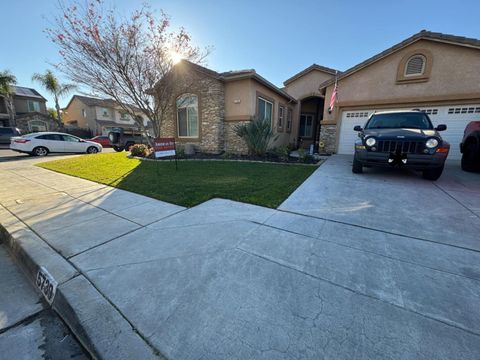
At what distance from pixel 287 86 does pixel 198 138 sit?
9847 mm

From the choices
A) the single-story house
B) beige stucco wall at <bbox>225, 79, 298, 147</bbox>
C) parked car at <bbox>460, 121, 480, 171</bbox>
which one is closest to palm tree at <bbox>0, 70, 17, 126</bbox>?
the single-story house

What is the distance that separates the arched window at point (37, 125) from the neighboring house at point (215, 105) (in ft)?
85.2

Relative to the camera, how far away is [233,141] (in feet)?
38.4

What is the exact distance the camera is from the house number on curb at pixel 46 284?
2.14m

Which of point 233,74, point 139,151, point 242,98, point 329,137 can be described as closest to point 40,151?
point 139,151

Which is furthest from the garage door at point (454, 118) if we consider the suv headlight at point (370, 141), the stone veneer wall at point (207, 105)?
the stone veneer wall at point (207, 105)

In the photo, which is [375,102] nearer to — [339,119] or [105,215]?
[339,119]

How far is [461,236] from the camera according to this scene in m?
2.92

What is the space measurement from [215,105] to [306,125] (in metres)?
9.60

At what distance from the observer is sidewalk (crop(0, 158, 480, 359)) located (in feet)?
4.87

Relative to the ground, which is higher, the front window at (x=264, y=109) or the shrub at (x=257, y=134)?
the front window at (x=264, y=109)

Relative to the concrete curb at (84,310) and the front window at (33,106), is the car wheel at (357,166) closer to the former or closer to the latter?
the concrete curb at (84,310)

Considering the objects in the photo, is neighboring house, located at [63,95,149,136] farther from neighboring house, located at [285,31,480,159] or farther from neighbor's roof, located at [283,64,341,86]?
neighboring house, located at [285,31,480,159]

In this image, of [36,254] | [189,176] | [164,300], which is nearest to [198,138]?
[189,176]
